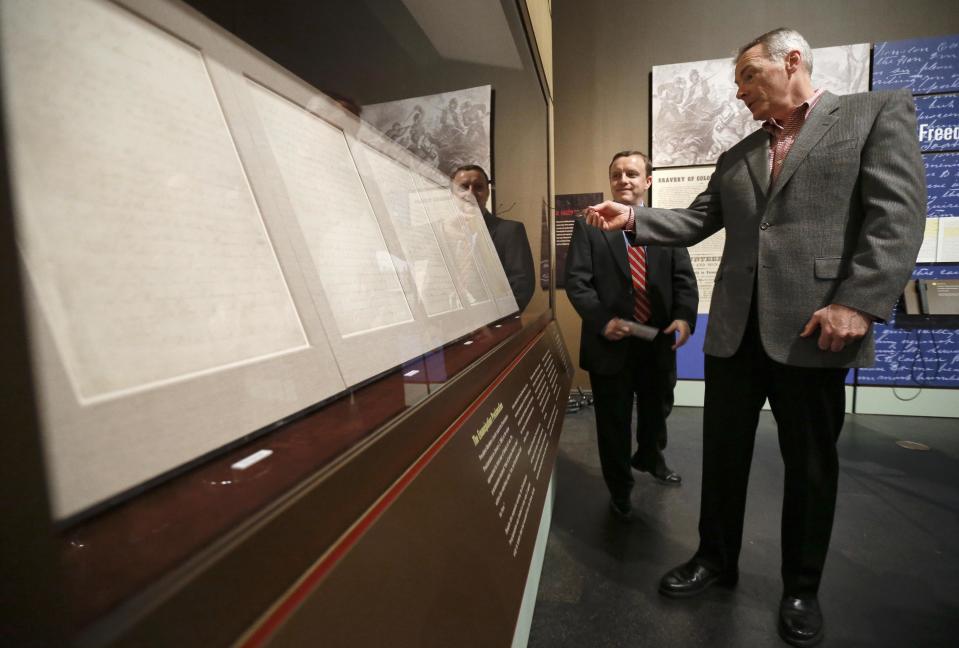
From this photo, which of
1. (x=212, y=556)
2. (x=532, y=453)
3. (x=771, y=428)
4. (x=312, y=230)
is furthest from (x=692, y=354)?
(x=212, y=556)

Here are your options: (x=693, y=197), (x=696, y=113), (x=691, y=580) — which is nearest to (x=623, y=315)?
(x=691, y=580)

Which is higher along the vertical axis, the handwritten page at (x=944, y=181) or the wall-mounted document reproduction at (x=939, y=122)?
the wall-mounted document reproduction at (x=939, y=122)

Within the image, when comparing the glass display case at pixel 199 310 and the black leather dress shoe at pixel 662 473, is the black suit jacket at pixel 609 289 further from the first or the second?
the glass display case at pixel 199 310

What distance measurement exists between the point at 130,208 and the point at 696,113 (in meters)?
3.91

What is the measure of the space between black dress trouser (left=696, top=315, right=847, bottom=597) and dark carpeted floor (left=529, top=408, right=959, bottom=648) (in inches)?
6.7

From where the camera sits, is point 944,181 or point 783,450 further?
point 944,181

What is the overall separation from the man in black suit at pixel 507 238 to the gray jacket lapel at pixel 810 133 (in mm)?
784

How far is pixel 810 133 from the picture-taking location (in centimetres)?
122

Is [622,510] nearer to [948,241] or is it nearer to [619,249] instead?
[619,249]

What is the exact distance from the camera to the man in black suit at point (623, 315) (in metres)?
1.92

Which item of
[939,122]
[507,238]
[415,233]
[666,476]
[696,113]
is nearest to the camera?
[415,233]

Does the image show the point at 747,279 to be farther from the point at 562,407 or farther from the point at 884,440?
the point at 884,440

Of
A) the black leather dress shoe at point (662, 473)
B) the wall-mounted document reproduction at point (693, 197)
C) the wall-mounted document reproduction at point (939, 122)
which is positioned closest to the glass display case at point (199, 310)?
the black leather dress shoe at point (662, 473)

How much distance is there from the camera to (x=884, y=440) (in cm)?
277
